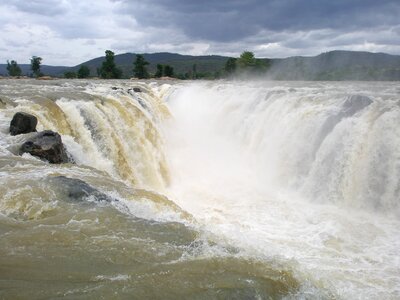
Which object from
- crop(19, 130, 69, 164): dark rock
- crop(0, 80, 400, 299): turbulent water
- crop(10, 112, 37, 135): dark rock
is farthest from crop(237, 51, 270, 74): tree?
crop(19, 130, 69, 164): dark rock

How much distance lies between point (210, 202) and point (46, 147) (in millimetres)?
5463

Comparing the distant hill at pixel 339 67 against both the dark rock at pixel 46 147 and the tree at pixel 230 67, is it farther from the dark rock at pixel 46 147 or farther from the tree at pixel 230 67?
the dark rock at pixel 46 147

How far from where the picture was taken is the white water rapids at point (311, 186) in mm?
7965

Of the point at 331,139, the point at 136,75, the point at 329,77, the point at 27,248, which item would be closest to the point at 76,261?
the point at 27,248

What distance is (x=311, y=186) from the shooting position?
43.3 feet

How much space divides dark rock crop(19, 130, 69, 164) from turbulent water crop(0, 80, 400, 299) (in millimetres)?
228

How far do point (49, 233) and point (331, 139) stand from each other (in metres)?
10.0

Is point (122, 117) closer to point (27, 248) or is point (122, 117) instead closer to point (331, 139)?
point (331, 139)

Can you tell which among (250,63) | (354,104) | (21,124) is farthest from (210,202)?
(250,63)

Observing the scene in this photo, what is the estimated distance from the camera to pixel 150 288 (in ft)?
14.5

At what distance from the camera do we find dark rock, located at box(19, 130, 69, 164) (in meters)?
8.85

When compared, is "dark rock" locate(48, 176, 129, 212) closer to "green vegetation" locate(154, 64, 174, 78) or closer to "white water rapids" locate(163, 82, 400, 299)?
"white water rapids" locate(163, 82, 400, 299)

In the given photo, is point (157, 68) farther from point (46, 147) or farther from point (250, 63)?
point (46, 147)

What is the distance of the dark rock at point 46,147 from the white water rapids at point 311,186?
12.0 feet
